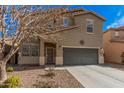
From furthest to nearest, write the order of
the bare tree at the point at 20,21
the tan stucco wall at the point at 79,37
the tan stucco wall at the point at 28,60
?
the tan stucco wall at the point at 28,60 → the tan stucco wall at the point at 79,37 → the bare tree at the point at 20,21

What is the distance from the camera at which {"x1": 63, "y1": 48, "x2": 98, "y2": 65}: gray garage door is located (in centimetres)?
2245

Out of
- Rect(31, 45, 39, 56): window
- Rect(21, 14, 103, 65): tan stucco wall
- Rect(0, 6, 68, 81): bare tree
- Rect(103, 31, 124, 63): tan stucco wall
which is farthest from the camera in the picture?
Rect(103, 31, 124, 63): tan stucco wall

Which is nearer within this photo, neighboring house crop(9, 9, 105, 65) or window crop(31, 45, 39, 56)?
neighboring house crop(9, 9, 105, 65)

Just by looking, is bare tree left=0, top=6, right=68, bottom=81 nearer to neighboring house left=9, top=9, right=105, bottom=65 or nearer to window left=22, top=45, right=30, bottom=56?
neighboring house left=9, top=9, right=105, bottom=65

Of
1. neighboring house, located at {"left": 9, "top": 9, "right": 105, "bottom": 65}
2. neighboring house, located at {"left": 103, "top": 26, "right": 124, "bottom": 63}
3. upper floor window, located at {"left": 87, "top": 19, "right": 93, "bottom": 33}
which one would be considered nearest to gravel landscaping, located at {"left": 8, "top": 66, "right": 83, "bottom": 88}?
neighboring house, located at {"left": 9, "top": 9, "right": 105, "bottom": 65}

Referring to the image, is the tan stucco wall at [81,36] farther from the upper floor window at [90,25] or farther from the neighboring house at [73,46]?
the upper floor window at [90,25]

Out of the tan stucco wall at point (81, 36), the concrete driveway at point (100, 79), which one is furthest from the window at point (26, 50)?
the concrete driveway at point (100, 79)

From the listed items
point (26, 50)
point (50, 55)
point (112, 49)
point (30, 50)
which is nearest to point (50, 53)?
point (50, 55)

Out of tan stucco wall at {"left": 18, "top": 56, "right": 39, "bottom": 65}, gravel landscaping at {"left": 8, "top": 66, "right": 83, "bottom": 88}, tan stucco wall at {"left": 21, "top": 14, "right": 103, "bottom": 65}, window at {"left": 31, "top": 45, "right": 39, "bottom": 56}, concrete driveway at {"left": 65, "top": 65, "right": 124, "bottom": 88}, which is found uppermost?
tan stucco wall at {"left": 21, "top": 14, "right": 103, "bottom": 65}

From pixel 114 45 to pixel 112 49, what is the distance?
2.37ft

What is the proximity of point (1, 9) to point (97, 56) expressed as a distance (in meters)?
16.0

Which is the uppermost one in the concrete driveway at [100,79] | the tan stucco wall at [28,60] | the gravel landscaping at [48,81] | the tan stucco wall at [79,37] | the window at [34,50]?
the tan stucco wall at [79,37]

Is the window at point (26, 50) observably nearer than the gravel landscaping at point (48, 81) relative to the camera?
No

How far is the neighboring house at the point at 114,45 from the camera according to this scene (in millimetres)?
25016
